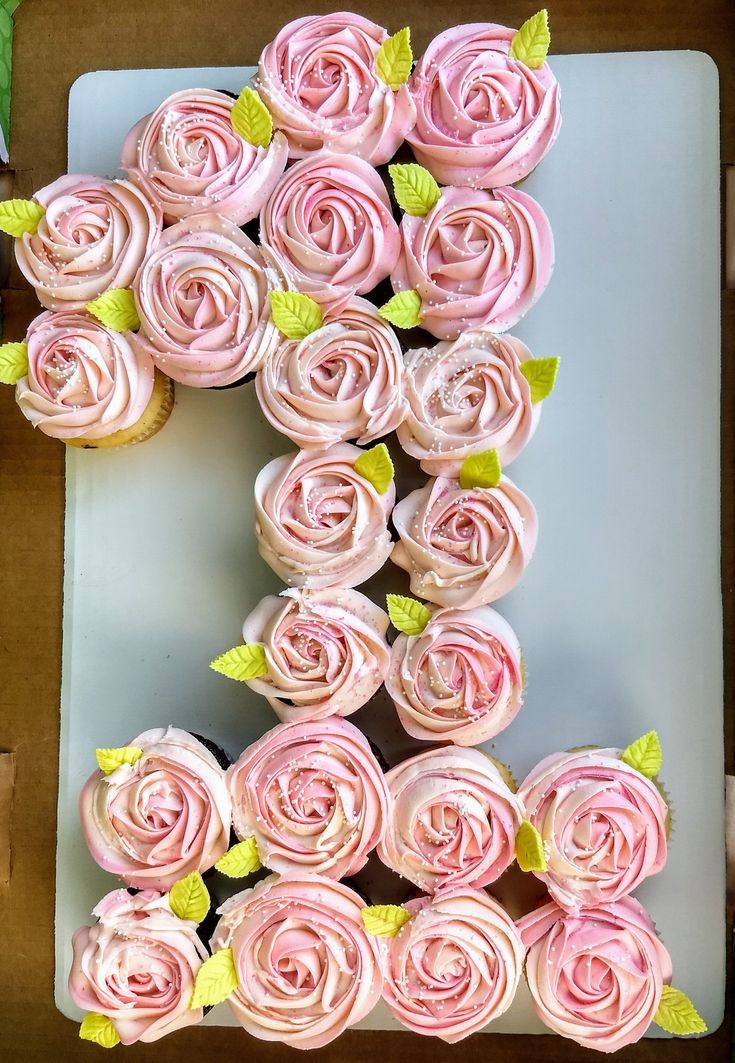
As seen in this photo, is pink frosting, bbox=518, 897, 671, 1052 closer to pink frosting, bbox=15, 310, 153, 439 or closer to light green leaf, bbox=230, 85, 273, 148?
pink frosting, bbox=15, 310, 153, 439

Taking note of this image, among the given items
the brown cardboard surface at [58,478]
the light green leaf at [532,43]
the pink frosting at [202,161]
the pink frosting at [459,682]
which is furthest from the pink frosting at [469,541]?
the light green leaf at [532,43]

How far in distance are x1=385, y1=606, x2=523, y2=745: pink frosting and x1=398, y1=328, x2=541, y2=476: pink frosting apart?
0.24 metres

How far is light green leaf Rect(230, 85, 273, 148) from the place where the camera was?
1.39 metres

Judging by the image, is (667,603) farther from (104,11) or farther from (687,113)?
(104,11)

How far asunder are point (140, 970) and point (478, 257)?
3.75 ft

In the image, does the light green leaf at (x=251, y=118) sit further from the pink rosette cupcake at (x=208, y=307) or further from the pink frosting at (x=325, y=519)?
the pink frosting at (x=325, y=519)

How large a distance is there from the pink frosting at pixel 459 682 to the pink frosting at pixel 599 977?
0.31 m

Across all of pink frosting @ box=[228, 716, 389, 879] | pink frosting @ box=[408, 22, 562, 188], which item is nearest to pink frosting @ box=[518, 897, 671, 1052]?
pink frosting @ box=[228, 716, 389, 879]

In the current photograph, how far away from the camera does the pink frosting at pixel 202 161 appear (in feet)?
4.63

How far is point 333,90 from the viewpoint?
1412 millimetres

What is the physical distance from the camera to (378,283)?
1492 millimetres

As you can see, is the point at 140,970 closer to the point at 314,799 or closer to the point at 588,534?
the point at 314,799

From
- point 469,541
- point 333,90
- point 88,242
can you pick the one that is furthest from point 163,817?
point 333,90

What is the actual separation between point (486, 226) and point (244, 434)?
0.51 m
